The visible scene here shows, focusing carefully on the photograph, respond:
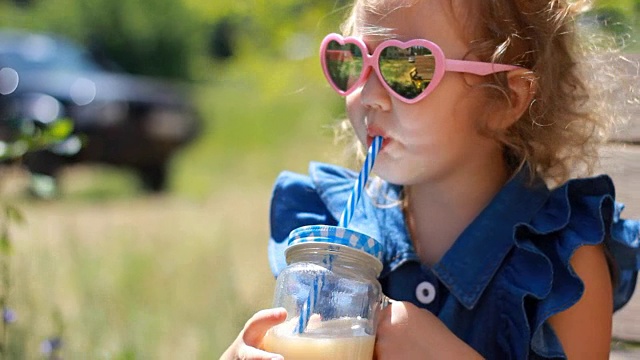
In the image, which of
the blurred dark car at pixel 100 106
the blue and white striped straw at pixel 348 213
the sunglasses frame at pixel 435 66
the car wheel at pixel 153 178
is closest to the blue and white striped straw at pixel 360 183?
the blue and white striped straw at pixel 348 213

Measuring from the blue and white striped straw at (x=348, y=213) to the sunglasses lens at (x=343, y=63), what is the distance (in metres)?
0.14

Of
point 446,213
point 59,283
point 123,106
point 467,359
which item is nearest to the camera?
point 467,359

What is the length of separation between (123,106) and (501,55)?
8.64 meters

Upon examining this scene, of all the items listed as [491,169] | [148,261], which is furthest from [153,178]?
[491,169]

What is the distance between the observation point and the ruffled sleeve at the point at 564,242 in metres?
1.92

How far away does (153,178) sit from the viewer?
1035cm

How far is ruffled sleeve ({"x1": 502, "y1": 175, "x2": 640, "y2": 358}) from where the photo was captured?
6.28ft

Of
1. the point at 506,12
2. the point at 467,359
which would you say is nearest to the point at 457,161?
the point at 506,12

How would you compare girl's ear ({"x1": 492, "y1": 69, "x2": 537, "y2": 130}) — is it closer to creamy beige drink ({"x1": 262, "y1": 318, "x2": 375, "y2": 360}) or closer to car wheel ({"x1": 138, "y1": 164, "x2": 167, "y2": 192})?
creamy beige drink ({"x1": 262, "y1": 318, "x2": 375, "y2": 360})

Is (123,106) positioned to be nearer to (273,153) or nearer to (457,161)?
(273,153)

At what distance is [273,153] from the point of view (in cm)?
1273

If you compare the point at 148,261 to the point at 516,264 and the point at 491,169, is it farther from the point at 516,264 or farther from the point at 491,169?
the point at 516,264

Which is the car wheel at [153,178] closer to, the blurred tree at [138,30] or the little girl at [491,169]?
the little girl at [491,169]

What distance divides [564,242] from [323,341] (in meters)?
0.60
